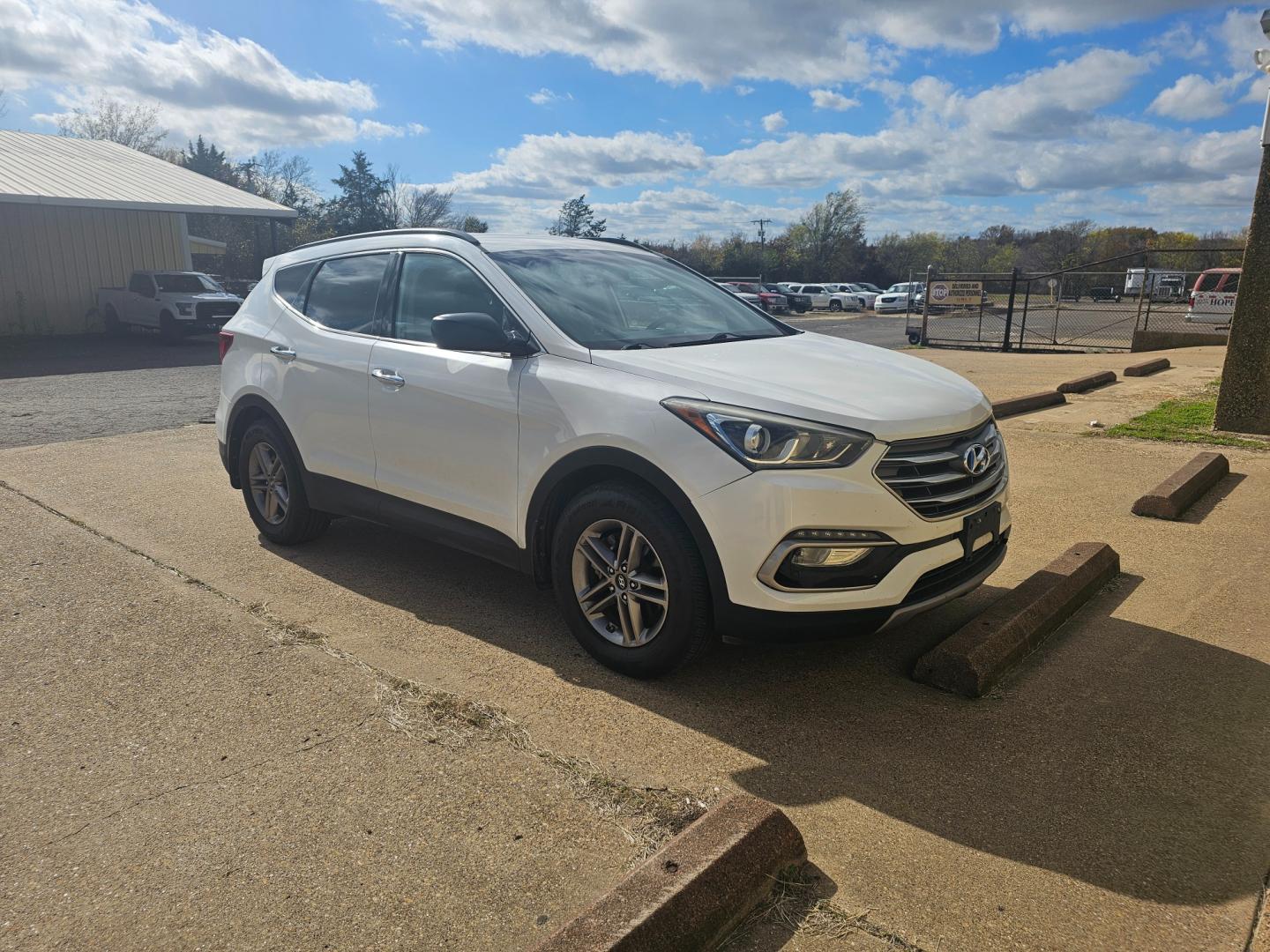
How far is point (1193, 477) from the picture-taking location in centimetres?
634

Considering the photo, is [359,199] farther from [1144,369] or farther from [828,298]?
[1144,369]

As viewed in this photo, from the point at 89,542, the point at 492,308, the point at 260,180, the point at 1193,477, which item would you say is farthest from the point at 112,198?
the point at 260,180

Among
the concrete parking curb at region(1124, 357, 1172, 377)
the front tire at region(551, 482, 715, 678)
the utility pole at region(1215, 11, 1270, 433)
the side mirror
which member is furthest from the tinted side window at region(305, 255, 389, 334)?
the concrete parking curb at region(1124, 357, 1172, 377)

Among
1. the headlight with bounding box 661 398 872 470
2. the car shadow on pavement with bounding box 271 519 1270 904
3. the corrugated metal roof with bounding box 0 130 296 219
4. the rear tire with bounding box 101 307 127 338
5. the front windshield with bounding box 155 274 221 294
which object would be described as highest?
the corrugated metal roof with bounding box 0 130 296 219

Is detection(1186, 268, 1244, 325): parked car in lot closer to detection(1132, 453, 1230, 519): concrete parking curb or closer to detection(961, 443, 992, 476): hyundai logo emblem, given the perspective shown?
detection(1132, 453, 1230, 519): concrete parking curb

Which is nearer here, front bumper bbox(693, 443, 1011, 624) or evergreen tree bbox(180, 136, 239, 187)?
front bumper bbox(693, 443, 1011, 624)

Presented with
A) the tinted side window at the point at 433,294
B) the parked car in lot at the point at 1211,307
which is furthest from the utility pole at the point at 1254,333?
the parked car in lot at the point at 1211,307

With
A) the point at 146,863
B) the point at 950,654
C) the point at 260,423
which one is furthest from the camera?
the point at 260,423

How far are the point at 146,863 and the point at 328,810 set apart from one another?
50 centimetres

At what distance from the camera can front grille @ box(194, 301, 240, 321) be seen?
886 inches

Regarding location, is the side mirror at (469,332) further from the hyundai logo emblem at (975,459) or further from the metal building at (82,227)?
the metal building at (82,227)

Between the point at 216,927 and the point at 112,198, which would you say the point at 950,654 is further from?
the point at 112,198

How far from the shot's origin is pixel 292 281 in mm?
5402

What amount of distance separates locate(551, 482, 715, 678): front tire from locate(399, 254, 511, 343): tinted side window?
1.12 meters
